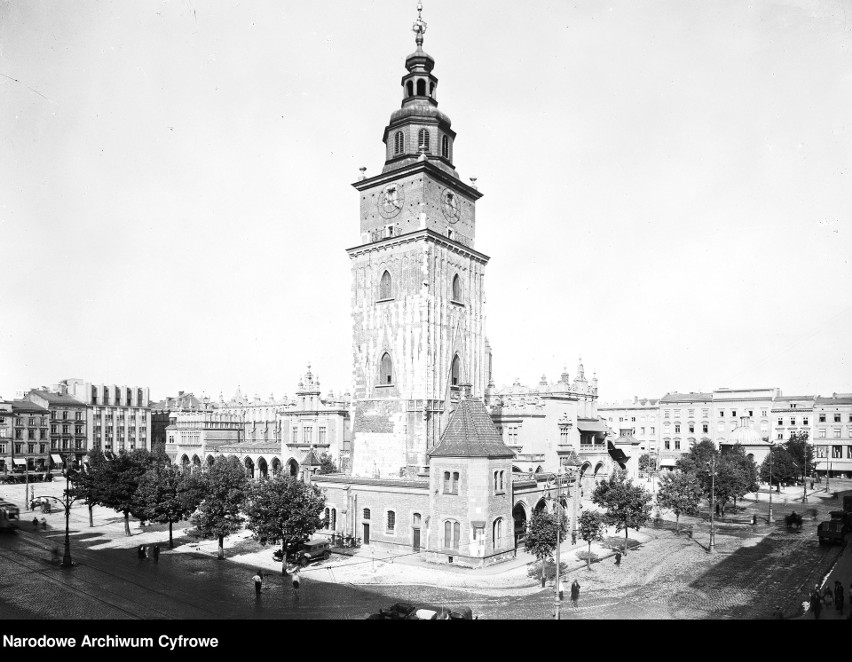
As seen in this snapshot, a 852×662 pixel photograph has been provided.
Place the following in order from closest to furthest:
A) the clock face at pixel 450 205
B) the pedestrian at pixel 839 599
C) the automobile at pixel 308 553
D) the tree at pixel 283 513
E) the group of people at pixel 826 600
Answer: the group of people at pixel 826 600
the pedestrian at pixel 839 599
the tree at pixel 283 513
the automobile at pixel 308 553
the clock face at pixel 450 205

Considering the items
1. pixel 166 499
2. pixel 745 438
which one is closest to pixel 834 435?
pixel 745 438

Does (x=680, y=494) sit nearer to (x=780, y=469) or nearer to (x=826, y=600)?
(x=826, y=600)

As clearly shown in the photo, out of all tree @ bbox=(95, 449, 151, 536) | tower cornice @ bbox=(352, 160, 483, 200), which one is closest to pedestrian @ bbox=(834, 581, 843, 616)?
tower cornice @ bbox=(352, 160, 483, 200)

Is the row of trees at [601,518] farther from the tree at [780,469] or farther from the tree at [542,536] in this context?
the tree at [780,469]

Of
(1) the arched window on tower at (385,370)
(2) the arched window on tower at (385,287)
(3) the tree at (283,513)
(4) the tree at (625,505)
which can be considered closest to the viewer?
(3) the tree at (283,513)

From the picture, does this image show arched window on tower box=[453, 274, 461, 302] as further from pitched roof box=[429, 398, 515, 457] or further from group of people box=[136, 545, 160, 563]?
group of people box=[136, 545, 160, 563]

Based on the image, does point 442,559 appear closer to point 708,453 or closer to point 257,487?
point 257,487

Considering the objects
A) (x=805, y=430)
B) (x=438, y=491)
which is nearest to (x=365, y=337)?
(x=438, y=491)

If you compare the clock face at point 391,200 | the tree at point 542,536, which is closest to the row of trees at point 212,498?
the tree at point 542,536
